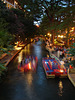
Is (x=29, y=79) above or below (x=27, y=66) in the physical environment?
below

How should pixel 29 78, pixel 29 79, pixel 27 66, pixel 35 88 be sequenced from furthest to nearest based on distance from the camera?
pixel 27 66 → pixel 29 78 → pixel 29 79 → pixel 35 88

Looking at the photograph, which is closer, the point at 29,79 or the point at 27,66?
the point at 29,79

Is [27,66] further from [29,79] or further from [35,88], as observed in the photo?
[35,88]

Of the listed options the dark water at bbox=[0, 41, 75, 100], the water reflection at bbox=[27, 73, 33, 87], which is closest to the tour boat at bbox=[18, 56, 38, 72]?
the water reflection at bbox=[27, 73, 33, 87]

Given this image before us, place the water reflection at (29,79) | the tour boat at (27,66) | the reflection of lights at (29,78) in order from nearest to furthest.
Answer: the water reflection at (29,79), the reflection of lights at (29,78), the tour boat at (27,66)

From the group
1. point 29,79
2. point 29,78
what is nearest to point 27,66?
point 29,78

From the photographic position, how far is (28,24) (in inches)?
1044

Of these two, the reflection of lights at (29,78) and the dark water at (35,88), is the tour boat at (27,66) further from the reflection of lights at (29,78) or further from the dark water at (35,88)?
the dark water at (35,88)

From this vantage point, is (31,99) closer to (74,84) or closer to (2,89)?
(2,89)

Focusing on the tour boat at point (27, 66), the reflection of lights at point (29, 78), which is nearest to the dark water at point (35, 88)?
the reflection of lights at point (29, 78)

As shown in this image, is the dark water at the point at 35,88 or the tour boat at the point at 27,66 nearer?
the dark water at the point at 35,88

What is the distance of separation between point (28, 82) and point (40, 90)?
70.0 inches

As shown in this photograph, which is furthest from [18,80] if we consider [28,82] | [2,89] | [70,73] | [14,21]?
[14,21]

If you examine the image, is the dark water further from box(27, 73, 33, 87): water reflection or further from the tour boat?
the tour boat
